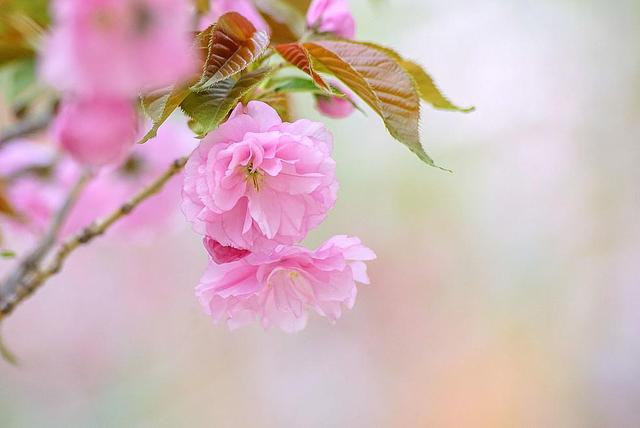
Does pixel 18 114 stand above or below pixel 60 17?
below

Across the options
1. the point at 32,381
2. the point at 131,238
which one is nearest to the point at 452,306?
the point at 32,381

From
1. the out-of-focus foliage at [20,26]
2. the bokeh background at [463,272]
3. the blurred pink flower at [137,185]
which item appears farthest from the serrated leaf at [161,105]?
the bokeh background at [463,272]

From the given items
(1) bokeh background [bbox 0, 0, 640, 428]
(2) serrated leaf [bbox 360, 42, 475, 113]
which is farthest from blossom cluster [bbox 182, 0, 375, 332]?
(1) bokeh background [bbox 0, 0, 640, 428]

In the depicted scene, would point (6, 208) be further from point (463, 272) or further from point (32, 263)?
point (463, 272)

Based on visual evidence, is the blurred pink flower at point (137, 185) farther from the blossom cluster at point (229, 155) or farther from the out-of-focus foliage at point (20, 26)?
the blossom cluster at point (229, 155)

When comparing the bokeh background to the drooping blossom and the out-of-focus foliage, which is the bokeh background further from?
the out-of-focus foliage

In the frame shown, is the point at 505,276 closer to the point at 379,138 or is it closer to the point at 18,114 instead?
the point at 379,138
